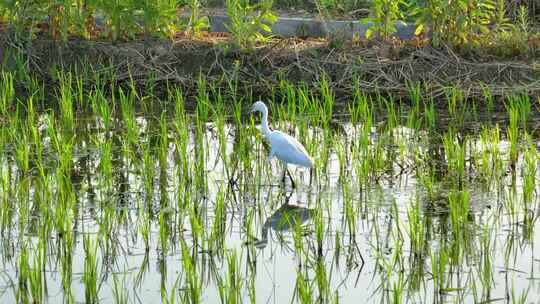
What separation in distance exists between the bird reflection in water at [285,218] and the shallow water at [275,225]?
13mm

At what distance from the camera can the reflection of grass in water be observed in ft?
16.5

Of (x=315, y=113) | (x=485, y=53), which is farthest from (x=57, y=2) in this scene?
(x=485, y=53)

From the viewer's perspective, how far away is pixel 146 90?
31.9ft

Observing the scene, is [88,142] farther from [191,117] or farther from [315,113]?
[315,113]

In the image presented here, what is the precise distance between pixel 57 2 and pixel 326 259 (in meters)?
5.60

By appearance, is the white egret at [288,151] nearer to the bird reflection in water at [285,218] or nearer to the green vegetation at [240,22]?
the bird reflection in water at [285,218]

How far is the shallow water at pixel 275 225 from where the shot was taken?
16.4ft

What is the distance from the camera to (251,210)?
591 centimetres

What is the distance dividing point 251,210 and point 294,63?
164 inches

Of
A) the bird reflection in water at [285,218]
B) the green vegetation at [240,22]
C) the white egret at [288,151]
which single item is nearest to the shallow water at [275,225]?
the bird reflection in water at [285,218]

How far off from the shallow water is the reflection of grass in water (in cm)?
1

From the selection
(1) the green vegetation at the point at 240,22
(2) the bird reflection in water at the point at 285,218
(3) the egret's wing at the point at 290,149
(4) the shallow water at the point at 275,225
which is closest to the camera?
(4) the shallow water at the point at 275,225

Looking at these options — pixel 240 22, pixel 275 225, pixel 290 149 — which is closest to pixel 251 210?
pixel 275 225

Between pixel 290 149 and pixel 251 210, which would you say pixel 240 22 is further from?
pixel 251 210
